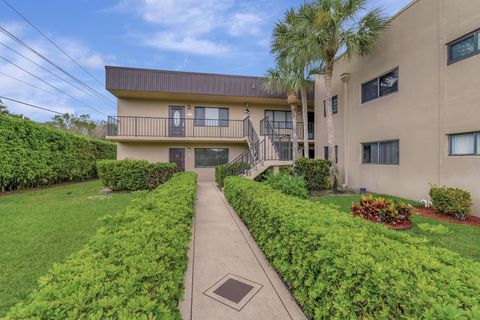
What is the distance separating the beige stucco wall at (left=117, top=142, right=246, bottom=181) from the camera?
13938 millimetres

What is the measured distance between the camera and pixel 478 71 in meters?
5.84

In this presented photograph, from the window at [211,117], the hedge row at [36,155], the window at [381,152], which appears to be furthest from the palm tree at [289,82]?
the hedge row at [36,155]

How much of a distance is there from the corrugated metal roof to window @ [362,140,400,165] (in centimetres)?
631

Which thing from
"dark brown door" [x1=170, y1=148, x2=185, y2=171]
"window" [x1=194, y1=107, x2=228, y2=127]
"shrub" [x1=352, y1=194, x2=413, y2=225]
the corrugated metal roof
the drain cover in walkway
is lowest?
the drain cover in walkway

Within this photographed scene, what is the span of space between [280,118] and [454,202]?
11.2 meters

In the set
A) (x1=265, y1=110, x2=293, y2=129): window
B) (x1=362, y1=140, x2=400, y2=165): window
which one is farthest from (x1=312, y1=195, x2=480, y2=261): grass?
(x1=265, y1=110, x2=293, y2=129): window

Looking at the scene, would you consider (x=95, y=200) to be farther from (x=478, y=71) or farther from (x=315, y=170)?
(x=478, y=71)

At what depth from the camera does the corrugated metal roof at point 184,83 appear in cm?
1206

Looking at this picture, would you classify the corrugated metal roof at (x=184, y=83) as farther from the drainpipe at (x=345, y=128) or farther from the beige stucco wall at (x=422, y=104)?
the beige stucco wall at (x=422, y=104)

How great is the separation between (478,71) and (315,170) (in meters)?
5.75

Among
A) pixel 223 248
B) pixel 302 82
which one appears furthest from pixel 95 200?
pixel 302 82

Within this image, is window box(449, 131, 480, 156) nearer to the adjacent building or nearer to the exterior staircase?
the adjacent building

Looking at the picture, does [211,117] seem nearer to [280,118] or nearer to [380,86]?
[280,118]

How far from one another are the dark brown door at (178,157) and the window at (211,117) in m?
2.16
